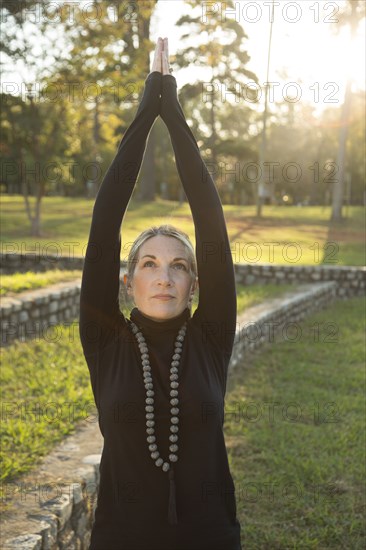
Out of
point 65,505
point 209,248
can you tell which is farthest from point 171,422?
point 65,505

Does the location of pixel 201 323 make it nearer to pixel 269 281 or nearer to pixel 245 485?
pixel 245 485

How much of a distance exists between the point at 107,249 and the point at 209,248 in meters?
0.35

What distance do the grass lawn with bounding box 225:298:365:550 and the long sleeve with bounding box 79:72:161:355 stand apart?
2374 mm

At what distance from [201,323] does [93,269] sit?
0.41 m

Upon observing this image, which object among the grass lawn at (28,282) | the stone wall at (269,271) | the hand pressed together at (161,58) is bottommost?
the stone wall at (269,271)

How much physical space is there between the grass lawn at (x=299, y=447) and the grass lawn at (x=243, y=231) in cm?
592

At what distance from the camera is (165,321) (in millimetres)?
2227

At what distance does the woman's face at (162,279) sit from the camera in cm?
220

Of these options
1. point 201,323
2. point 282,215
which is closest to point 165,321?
point 201,323

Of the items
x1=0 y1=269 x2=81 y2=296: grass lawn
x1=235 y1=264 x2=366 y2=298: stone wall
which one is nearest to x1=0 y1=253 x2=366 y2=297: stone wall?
x1=235 y1=264 x2=366 y2=298: stone wall

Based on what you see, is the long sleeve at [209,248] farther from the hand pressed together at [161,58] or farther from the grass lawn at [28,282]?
the grass lawn at [28,282]

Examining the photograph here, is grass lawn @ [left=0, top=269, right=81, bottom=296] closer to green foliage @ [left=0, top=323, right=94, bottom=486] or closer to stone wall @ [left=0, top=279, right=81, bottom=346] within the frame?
stone wall @ [left=0, top=279, right=81, bottom=346]

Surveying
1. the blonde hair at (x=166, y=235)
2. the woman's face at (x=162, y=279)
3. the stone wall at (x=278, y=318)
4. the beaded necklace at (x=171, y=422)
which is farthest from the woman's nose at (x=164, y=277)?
the stone wall at (x=278, y=318)

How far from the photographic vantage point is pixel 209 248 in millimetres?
2330
